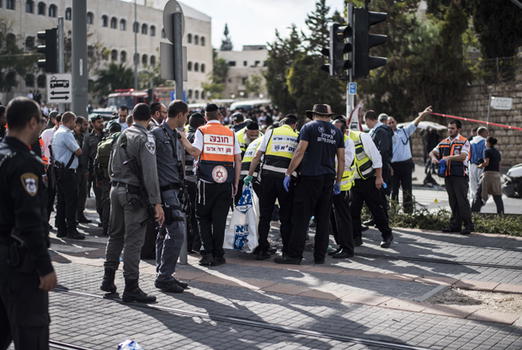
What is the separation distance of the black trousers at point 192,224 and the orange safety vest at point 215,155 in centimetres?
99

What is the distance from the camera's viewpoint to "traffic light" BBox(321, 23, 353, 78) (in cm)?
1175

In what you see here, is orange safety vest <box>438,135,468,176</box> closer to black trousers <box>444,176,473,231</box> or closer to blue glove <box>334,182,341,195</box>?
black trousers <box>444,176,473,231</box>

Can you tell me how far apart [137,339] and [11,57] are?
53319 mm

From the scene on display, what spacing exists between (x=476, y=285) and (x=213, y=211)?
10.4 ft

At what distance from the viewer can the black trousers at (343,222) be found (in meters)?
9.66

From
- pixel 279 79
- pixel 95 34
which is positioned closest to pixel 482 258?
pixel 279 79

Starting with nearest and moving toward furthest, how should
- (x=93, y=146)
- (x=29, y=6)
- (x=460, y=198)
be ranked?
(x=460, y=198) → (x=93, y=146) → (x=29, y=6)

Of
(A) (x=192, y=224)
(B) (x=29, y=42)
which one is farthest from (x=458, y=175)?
(B) (x=29, y=42)

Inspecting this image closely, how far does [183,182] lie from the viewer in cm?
793

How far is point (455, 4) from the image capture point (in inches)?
1248

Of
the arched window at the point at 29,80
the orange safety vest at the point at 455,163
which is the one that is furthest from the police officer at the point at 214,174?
the arched window at the point at 29,80

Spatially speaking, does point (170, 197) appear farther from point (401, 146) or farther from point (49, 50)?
point (49, 50)

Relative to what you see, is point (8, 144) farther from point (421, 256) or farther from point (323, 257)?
point (421, 256)

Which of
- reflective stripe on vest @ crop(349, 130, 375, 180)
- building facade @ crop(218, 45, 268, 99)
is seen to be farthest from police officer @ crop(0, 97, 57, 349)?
building facade @ crop(218, 45, 268, 99)
